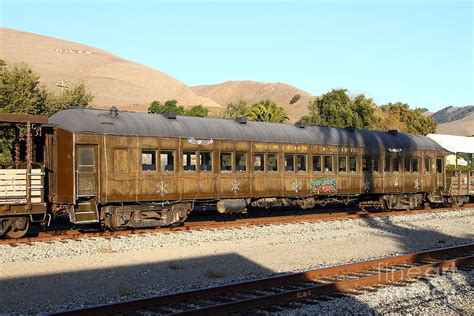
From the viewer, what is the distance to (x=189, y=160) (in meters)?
20.2

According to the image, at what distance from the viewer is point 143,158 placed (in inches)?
744

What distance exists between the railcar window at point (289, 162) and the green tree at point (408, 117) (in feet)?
218

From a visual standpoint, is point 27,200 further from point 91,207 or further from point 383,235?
point 383,235

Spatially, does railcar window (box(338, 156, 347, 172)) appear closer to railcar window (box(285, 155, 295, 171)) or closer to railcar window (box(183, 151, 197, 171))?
railcar window (box(285, 155, 295, 171))

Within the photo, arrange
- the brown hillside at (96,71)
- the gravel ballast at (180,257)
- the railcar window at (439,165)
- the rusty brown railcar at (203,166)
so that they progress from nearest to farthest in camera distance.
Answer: the gravel ballast at (180,257), the rusty brown railcar at (203,166), the railcar window at (439,165), the brown hillside at (96,71)

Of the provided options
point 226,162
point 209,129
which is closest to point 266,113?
point 226,162

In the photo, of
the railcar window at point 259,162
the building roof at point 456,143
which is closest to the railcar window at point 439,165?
the railcar window at point 259,162

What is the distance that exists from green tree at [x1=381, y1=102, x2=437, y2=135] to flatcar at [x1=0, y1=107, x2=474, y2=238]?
2494 inches

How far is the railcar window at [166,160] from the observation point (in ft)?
63.6

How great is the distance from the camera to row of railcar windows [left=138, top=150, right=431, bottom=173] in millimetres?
19391

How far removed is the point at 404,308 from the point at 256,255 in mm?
5856

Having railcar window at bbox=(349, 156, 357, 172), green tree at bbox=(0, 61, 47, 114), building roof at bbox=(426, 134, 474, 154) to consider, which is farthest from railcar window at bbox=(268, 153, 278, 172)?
building roof at bbox=(426, 134, 474, 154)

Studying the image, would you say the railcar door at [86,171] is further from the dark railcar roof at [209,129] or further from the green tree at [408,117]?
the green tree at [408,117]

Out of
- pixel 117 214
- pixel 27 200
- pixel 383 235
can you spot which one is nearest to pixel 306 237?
pixel 383 235
